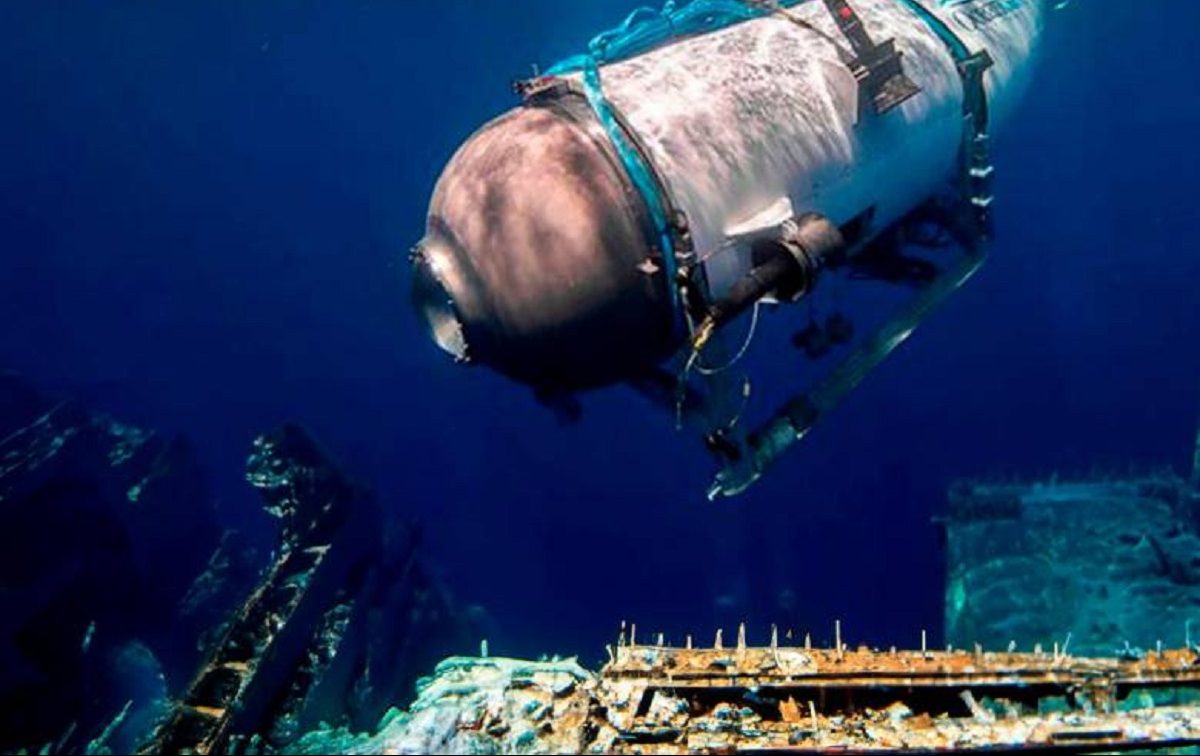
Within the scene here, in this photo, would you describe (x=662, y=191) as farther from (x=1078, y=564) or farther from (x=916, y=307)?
(x=1078, y=564)

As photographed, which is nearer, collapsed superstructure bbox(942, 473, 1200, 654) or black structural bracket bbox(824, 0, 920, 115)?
black structural bracket bbox(824, 0, 920, 115)

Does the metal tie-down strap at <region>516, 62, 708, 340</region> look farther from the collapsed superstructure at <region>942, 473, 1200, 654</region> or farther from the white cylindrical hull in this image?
the collapsed superstructure at <region>942, 473, 1200, 654</region>

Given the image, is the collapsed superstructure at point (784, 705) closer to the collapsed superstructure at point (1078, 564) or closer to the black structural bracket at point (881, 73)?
the black structural bracket at point (881, 73)

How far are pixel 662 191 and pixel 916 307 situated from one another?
3.32 m

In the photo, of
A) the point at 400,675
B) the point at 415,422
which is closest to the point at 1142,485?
the point at 400,675

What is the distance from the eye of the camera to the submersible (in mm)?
4527

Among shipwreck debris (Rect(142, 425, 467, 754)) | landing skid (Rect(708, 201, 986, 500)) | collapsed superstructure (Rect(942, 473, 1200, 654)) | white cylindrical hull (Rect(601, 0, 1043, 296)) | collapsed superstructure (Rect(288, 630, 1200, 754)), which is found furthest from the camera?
collapsed superstructure (Rect(942, 473, 1200, 654))

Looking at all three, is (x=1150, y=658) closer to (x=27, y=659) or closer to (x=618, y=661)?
(x=618, y=661)

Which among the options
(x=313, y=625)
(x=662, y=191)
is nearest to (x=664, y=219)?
(x=662, y=191)

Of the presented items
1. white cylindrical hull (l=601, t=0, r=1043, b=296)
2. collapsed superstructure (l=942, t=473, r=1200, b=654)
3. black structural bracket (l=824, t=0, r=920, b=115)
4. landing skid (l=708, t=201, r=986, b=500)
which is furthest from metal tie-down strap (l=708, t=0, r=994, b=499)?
collapsed superstructure (l=942, t=473, r=1200, b=654)

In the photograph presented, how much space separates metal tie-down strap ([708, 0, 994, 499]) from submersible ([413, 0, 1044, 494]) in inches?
4.7

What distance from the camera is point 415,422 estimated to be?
1654 inches

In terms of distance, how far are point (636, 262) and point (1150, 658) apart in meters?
3.60

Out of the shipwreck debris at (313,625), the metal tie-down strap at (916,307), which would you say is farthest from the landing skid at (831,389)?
the shipwreck debris at (313,625)
